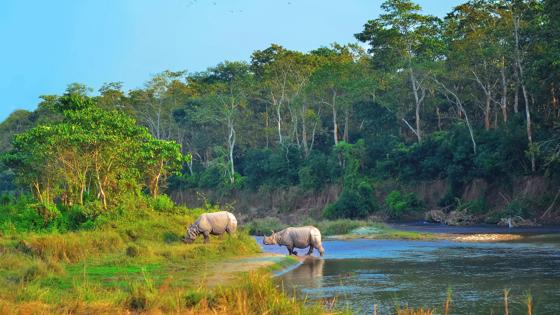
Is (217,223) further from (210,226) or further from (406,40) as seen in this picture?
(406,40)

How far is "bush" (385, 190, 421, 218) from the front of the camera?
4994cm

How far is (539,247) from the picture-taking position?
27.5 meters

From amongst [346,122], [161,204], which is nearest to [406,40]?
[346,122]

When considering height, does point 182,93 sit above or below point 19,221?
above

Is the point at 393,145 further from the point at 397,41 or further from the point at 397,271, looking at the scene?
the point at 397,271

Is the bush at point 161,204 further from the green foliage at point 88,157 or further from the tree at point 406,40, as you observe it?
the tree at point 406,40

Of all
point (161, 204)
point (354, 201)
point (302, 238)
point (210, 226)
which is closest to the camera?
point (302, 238)

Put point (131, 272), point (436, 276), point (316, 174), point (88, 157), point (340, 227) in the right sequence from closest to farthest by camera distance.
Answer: point (131, 272) → point (436, 276) → point (88, 157) → point (340, 227) → point (316, 174)

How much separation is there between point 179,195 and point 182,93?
1029 cm

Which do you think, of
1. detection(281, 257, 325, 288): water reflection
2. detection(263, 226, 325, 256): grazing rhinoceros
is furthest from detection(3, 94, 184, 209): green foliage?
detection(281, 257, 325, 288): water reflection

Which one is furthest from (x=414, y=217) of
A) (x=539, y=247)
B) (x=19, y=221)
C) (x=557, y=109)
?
(x=19, y=221)

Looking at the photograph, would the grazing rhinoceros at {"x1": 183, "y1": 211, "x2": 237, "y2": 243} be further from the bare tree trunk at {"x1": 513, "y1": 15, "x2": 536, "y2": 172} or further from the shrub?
the bare tree trunk at {"x1": 513, "y1": 15, "x2": 536, "y2": 172}

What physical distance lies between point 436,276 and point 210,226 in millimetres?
9861

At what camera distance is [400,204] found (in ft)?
164
